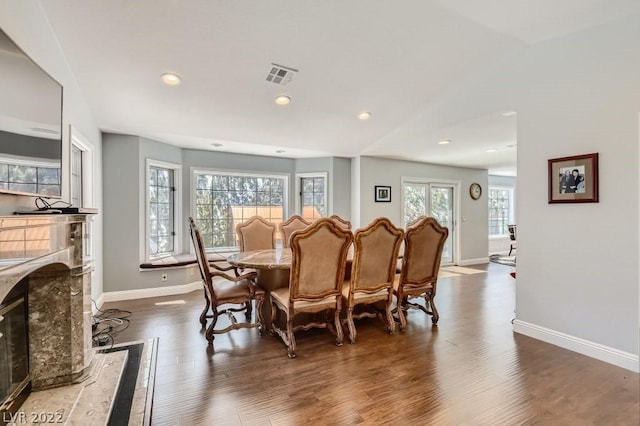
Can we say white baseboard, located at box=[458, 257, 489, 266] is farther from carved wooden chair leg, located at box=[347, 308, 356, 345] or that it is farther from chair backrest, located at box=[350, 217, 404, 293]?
carved wooden chair leg, located at box=[347, 308, 356, 345]

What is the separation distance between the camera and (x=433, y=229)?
3.02 meters

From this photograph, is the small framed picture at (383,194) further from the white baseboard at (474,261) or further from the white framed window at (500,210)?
the white framed window at (500,210)

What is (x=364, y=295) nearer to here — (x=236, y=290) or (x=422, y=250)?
(x=422, y=250)

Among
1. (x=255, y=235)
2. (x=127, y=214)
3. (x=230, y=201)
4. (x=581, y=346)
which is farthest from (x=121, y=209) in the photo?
(x=581, y=346)

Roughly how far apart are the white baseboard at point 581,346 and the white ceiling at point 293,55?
228 centimetres

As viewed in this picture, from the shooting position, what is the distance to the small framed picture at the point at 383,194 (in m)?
5.60

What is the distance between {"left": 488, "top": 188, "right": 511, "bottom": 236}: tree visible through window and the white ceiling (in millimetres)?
4824

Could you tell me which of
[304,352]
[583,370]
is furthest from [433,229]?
[304,352]

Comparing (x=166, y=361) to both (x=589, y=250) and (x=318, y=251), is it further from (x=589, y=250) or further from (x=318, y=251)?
(x=589, y=250)

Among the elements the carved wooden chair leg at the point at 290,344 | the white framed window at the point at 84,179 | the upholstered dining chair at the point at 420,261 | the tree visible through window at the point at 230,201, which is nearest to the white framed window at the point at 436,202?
the tree visible through window at the point at 230,201

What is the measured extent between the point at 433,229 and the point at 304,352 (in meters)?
1.77

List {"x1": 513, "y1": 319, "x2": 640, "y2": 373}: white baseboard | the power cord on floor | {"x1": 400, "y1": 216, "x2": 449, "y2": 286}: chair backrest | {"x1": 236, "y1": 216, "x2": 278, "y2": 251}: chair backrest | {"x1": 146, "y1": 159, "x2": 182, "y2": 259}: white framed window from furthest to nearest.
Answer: {"x1": 146, "y1": 159, "x2": 182, "y2": 259}: white framed window → {"x1": 236, "y1": 216, "x2": 278, "y2": 251}: chair backrest → {"x1": 400, "y1": 216, "x2": 449, "y2": 286}: chair backrest → the power cord on floor → {"x1": 513, "y1": 319, "x2": 640, "y2": 373}: white baseboard

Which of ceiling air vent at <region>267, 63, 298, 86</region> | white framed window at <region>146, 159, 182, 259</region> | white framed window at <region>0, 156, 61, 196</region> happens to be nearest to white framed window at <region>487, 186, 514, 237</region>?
ceiling air vent at <region>267, 63, 298, 86</region>

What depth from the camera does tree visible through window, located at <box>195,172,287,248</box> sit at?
16.8ft
